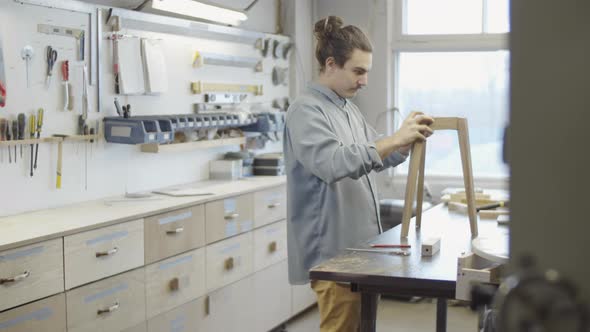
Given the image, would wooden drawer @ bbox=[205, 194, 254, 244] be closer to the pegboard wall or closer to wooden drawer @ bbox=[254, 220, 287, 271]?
wooden drawer @ bbox=[254, 220, 287, 271]

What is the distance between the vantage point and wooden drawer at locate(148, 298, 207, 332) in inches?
128

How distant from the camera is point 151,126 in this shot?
3525 millimetres

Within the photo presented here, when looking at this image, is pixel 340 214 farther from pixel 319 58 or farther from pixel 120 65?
pixel 120 65

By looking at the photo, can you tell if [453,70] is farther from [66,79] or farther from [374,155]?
[374,155]

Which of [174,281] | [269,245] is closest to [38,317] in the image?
[174,281]

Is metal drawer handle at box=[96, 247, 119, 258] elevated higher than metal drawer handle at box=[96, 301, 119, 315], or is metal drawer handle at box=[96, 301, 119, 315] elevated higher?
metal drawer handle at box=[96, 247, 119, 258]

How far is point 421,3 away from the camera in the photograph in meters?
5.34

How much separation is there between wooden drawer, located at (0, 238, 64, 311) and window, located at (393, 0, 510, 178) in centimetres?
323

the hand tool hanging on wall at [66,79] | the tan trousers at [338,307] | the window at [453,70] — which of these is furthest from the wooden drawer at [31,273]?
the window at [453,70]

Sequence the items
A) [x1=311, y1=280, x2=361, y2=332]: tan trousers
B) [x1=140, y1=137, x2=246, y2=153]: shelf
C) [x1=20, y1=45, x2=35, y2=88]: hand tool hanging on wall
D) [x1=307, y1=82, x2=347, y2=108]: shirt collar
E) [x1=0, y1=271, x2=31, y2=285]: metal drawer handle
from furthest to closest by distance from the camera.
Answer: [x1=140, y1=137, x2=246, y2=153]: shelf → [x1=20, y1=45, x2=35, y2=88]: hand tool hanging on wall → [x1=307, y1=82, x2=347, y2=108]: shirt collar → [x1=0, y1=271, x2=31, y2=285]: metal drawer handle → [x1=311, y1=280, x2=361, y2=332]: tan trousers

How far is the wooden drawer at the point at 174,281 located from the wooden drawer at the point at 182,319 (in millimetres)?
29

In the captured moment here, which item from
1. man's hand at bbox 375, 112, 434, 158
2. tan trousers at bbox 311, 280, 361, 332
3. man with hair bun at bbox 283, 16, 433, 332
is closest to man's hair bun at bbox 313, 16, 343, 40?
man with hair bun at bbox 283, 16, 433, 332

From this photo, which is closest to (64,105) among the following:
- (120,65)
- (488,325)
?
(120,65)

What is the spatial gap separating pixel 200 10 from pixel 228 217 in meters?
1.12
